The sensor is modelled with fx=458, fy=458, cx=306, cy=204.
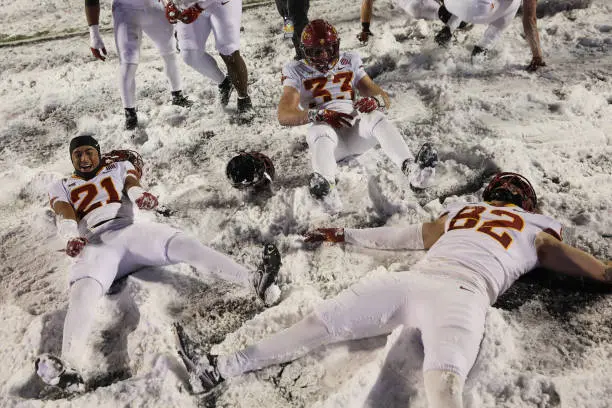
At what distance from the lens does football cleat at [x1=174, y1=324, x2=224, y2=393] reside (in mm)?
2225

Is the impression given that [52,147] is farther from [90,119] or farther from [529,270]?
[529,270]

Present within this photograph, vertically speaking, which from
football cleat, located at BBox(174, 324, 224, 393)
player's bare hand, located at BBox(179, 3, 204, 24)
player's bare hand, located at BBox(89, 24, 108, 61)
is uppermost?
player's bare hand, located at BBox(179, 3, 204, 24)

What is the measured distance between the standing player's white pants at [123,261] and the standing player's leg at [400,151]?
1322 mm

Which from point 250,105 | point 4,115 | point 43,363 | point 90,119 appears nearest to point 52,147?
point 90,119

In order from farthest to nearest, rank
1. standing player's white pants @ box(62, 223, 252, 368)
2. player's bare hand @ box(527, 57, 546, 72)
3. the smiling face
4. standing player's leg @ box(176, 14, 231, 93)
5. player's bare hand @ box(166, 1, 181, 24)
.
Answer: player's bare hand @ box(527, 57, 546, 72) < standing player's leg @ box(176, 14, 231, 93) < player's bare hand @ box(166, 1, 181, 24) < the smiling face < standing player's white pants @ box(62, 223, 252, 368)

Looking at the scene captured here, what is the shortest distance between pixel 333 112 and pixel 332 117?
5 centimetres

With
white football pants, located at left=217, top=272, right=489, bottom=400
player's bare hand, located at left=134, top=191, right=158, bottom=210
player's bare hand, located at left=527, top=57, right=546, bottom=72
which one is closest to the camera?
white football pants, located at left=217, top=272, right=489, bottom=400

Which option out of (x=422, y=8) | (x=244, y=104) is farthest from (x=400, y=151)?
(x=422, y=8)

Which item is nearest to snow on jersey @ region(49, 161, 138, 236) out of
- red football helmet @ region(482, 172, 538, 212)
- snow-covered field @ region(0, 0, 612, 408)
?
snow-covered field @ region(0, 0, 612, 408)

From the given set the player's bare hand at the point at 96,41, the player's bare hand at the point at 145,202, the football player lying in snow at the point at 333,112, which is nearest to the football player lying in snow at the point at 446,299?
the football player lying in snow at the point at 333,112

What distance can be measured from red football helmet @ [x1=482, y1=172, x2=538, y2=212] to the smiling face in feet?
8.60

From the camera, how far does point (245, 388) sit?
2.27 meters

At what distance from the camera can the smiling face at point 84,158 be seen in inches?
121

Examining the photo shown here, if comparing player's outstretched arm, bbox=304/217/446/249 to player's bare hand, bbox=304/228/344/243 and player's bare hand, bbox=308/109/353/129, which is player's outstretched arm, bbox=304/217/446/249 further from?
player's bare hand, bbox=308/109/353/129
